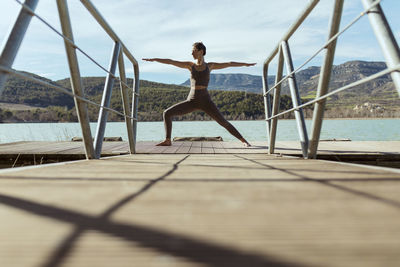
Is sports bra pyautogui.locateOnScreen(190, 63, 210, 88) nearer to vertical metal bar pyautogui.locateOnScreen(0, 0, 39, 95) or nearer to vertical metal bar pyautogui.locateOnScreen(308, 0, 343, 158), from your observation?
vertical metal bar pyautogui.locateOnScreen(308, 0, 343, 158)

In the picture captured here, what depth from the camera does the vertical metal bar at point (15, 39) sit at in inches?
48.7

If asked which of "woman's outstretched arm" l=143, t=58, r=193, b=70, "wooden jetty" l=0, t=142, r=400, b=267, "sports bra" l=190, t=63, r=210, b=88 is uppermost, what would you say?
"woman's outstretched arm" l=143, t=58, r=193, b=70

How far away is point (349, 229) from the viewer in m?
0.63

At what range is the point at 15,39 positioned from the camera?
50.7 inches

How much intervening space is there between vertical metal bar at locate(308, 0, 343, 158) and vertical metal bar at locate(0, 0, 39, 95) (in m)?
1.81

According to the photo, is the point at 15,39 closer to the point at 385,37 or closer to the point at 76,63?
the point at 76,63

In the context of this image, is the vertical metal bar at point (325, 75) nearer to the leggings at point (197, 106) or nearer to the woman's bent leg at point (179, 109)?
the leggings at point (197, 106)

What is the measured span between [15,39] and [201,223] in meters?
1.18

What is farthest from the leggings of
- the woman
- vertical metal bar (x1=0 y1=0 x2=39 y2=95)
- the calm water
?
the calm water

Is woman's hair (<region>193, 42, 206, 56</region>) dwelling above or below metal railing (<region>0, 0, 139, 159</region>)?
above

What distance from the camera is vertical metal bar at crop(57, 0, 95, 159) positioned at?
2.08 m

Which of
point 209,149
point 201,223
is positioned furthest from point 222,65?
point 201,223

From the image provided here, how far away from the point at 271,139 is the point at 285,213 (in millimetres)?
3034

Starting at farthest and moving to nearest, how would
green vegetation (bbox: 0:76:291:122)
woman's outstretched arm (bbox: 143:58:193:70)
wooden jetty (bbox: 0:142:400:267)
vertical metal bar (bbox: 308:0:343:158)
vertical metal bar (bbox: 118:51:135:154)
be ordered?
green vegetation (bbox: 0:76:291:122) → woman's outstretched arm (bbox: 143:58:193:70) → vertical metal bar (bbox: 118:51:135:154) → vertical metal bar (bbox: 308:0:343:158) → wooden jetty (bbox: 0:142:400:267)
